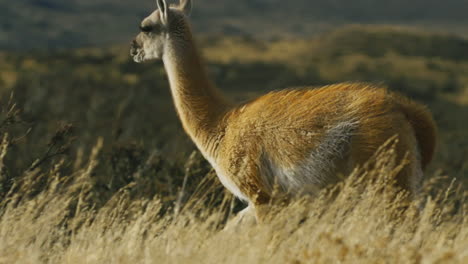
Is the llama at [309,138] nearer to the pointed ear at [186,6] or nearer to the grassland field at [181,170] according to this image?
the grassland field at [181,170]

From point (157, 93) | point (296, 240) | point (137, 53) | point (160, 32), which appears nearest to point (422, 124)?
point (296, 240)

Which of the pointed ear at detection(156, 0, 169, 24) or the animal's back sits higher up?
the pointed ear at detection(156, 0, 169, 24)

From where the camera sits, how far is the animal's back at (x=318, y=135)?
19.5 ft

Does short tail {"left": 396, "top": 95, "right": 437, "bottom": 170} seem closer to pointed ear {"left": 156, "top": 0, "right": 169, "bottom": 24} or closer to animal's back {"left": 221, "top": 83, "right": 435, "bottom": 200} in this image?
animal's back {"left": 221, "top": 83, "right": 435, "bottom": 200}

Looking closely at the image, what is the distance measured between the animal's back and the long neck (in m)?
0.36

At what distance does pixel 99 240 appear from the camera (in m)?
5.20

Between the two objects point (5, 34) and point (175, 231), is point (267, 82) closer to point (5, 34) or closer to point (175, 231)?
point (175, 231)

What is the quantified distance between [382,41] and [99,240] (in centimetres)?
6073

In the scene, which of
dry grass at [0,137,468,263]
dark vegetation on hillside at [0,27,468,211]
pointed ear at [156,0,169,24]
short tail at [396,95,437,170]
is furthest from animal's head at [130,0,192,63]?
short tail at [396,95,437,170]

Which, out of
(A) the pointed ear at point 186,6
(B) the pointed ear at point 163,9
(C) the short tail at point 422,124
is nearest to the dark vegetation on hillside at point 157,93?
(B) the pointed ear at point 163,9

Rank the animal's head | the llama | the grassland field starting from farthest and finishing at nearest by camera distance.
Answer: the animal's head → the llama → the grassland field

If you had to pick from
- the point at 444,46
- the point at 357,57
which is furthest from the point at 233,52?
the point at 444,46

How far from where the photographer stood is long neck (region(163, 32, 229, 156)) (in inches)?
263

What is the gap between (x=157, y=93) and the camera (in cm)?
3434
